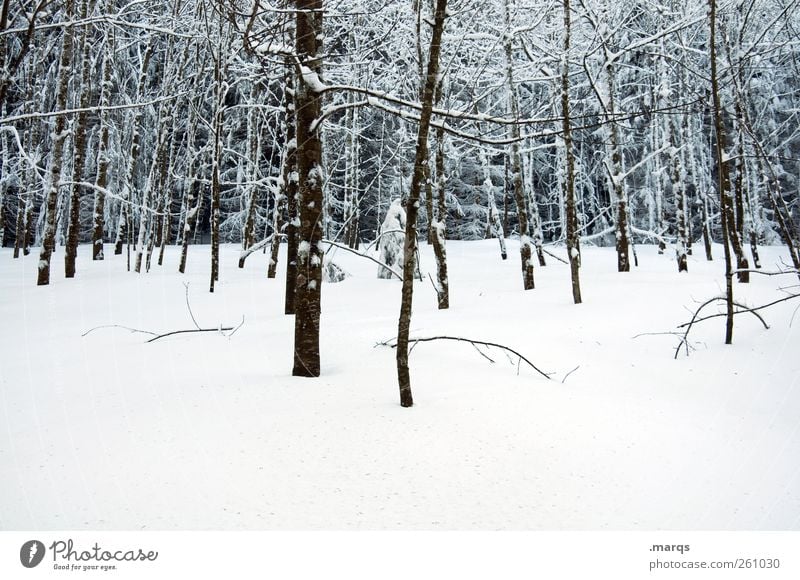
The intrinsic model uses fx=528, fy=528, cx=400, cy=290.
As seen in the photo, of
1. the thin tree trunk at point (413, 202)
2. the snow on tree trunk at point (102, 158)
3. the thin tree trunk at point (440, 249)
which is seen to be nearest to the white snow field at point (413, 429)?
the thin tree trunk at point (413, 202)

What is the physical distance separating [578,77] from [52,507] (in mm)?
22107

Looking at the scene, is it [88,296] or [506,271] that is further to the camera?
[506,271]

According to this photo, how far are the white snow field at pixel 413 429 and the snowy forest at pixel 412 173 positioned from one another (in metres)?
0.11

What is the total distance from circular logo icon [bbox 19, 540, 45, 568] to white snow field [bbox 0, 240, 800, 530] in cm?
10

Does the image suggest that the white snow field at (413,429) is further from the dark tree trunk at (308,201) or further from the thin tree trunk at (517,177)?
the thin tree trunk at (517,177)

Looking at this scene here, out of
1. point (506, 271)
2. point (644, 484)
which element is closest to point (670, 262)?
point (506, 271)

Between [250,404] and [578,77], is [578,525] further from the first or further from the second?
[578,77]

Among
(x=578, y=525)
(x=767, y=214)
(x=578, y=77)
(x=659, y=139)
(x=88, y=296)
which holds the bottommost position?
(x=578, y=525)

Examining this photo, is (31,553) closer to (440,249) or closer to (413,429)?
(413,429)

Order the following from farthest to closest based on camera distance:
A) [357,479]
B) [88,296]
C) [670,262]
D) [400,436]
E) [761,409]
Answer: [670,262]
[88,296]
[761,409]
[400,436]
[357,479]

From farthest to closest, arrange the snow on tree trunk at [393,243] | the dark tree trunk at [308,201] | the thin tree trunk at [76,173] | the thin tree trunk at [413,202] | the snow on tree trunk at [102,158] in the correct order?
the snow on tree trunk at [102,158] → the snow on tree trunk at [393,243] → the thin tree trunk at [76,173] → the dark tree trunk at [308,201] → the thin tree trunk at [413,202]

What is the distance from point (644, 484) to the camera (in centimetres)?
329

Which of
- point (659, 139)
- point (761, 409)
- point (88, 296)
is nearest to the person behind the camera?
point (761, 409)

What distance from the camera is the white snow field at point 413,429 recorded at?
9.60 ft
